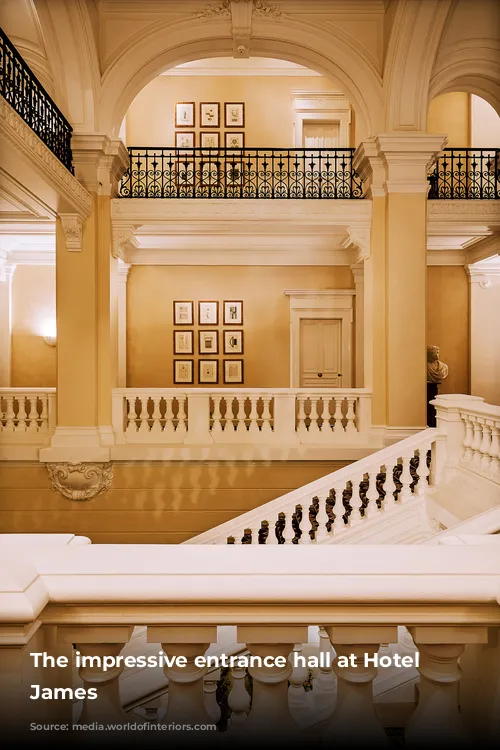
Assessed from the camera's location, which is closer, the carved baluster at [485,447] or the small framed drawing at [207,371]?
the carved baluster at [485,447]

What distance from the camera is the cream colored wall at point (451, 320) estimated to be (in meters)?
11.0

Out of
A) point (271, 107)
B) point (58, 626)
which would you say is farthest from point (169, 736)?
point (271, 107)

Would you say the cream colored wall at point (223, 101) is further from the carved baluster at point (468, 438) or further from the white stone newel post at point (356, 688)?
the white stone newel post at point (356, 688)

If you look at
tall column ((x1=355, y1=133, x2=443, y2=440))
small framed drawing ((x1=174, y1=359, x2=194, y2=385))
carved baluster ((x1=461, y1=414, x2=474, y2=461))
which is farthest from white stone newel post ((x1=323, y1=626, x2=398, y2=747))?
small framed drawing ((x1=174, y1=359, x2=194, y2=385))

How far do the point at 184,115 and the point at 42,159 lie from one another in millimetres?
6222

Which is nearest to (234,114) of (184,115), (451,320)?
(184,115)

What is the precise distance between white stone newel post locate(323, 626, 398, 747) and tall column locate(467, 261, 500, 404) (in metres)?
10.8

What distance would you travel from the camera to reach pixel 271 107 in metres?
10.4

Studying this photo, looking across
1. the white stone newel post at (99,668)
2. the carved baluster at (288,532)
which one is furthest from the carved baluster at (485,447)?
the white stone newel post at (99,668)

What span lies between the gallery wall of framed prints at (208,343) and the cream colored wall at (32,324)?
2.63 metres

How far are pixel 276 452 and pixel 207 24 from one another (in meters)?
6.02

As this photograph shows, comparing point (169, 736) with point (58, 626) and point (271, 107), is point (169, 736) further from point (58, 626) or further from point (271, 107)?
point (271, 107)

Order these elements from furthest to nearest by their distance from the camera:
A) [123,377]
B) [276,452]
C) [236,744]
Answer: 1. [123,377]
2. [276,452]
3. [236,744]

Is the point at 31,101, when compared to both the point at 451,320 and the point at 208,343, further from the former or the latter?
the point at 451,320
